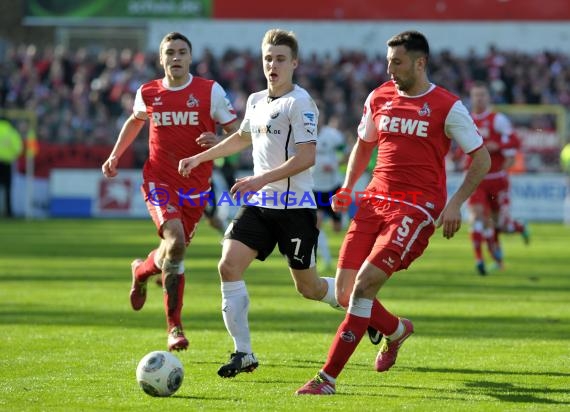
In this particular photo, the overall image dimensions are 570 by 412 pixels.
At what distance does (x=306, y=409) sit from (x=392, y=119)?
2182 millimetres

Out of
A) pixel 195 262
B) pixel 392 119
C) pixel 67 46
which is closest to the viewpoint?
pixel 392 119

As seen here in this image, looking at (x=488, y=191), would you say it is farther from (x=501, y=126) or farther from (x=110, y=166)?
(x=110, y=166)

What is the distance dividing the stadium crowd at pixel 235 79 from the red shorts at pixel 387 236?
27.3m

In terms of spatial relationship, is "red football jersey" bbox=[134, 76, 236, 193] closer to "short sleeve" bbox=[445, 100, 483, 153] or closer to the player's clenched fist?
the player's clenched fist

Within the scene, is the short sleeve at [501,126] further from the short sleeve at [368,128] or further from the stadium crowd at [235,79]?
the stadium crowd at [235,79]

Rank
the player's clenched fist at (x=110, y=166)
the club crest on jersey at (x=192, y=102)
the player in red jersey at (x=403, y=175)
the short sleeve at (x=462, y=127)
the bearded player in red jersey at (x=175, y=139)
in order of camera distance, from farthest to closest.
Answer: the player's clenched fist at (x=110, y=166)
the club crest on jersey at (x=192, y=102)
the bearded player in red jersey at (x=175, y=139)
the short sleeve at (x=462, y=127)
the player in red jersey at (x=403, y=175)

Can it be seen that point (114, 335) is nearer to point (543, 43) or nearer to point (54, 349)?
point (54, 349)

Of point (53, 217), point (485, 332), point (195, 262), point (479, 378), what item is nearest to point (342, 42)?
point (53, 217)

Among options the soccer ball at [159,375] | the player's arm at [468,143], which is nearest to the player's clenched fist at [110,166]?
the soccer ball at [159,375]

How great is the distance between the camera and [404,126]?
8.22 metres

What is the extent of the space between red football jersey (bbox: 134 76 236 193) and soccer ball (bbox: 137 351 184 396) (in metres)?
2.72

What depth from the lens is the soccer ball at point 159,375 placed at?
25.3 ft

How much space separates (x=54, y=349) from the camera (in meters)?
10.0

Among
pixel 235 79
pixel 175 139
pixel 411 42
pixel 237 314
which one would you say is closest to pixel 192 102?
pixel 175 139
